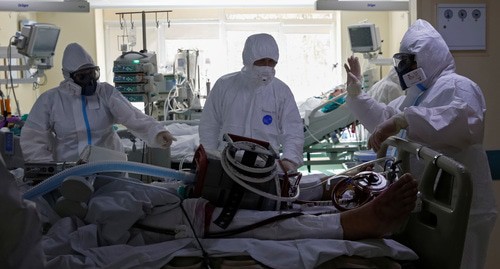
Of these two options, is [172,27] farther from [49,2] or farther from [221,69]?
[49,2]

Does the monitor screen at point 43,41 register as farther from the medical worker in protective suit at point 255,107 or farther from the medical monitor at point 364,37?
the medical monitor at point 364,37

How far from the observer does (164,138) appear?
3141 mm

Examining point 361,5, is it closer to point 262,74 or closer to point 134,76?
point 262,74

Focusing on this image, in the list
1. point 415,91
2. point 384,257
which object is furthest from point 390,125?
point 384,257

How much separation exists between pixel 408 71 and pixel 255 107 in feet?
3.30

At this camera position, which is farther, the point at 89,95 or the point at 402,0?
the point at 402,0

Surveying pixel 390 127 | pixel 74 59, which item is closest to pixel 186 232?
pixel 390 127

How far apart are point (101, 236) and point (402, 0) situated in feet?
10.1

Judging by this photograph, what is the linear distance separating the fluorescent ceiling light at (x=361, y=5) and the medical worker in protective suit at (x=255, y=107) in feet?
2.49

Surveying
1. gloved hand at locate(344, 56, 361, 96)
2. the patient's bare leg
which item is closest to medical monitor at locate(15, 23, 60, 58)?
gloved hand at locate(344, 56, 361, 96)

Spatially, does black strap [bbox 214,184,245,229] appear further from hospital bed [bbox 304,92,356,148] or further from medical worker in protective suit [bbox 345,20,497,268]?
hospital bed [bbox 304,92,356,148]

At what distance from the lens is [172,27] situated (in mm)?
9156

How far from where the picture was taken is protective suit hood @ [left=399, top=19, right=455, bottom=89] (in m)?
2.46

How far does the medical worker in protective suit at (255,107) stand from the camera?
3232 millimetres
